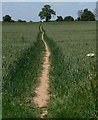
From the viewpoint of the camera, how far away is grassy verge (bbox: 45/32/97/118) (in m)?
12.8

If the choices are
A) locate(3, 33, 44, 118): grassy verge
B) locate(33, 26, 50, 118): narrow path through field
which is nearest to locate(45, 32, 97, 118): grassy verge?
locate(33, 26, 50, 118): narrow path through field

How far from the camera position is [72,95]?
14633 millimetres

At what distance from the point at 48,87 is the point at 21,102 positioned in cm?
324

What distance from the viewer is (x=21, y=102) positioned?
14.6 m

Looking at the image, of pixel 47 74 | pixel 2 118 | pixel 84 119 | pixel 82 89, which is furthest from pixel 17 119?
pixel 47 74

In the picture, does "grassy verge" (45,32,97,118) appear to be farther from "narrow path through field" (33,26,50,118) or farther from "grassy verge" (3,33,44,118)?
"grassy verge" (3,33,44,118)

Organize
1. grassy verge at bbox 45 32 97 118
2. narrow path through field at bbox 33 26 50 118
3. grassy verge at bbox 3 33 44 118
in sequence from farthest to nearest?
1. narrow path through field at bbox 33 26 50 118
2. grassy verge at bbox 3 33 44 118
3. grassy verge at bbox 45 32 97 118

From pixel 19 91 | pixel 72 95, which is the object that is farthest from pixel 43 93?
pixel 72 95

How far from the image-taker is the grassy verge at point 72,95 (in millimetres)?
12797

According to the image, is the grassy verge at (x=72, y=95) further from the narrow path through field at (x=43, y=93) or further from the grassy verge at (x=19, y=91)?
the grassy verge at (x=19, y=91)

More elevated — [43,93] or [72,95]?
[72,95]

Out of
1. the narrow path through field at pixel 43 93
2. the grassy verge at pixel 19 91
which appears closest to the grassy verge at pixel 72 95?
the narrow path through field at pixel 43 93

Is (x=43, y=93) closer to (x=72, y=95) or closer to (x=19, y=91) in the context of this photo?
(x=19, y=91)

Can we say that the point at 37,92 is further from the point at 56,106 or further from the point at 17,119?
the point at 17,119
